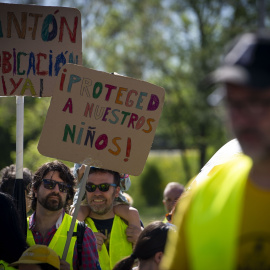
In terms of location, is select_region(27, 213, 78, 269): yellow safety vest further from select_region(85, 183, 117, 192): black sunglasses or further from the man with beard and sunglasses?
select_region(85, 183, 117, 192): black sunglasses

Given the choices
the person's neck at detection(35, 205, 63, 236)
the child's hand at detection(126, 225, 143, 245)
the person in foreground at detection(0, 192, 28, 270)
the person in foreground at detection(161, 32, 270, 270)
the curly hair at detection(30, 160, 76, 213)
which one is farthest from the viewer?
the child's hand at detection(126, 225, 143, 245)

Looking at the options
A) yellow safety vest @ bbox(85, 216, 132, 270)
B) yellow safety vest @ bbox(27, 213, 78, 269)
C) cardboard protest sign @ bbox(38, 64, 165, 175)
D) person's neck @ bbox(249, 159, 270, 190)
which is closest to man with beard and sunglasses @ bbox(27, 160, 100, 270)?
yellow safety vest @ bbox(27, 213, 78, 269)

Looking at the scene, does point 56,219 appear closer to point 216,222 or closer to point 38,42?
point 38,42

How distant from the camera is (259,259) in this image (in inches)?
81.1

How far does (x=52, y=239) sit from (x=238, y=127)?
2.74m

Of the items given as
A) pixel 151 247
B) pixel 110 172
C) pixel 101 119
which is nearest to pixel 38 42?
pixel 101 119

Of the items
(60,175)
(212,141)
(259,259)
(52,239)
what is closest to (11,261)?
(52,239)

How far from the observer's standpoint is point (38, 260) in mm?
3740

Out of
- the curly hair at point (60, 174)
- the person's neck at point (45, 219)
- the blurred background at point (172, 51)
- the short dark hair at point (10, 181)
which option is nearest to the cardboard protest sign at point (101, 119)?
the curly hair at point (60, 174)

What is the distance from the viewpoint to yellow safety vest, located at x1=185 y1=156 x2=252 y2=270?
2.05 m

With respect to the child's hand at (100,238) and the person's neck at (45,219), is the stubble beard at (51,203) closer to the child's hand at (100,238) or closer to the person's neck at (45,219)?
the person's neck at (45,219)

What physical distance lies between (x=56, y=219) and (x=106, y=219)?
639 mm

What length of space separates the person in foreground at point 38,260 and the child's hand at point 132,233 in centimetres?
127

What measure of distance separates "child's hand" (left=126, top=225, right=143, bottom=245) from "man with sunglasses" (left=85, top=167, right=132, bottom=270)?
4 cm
